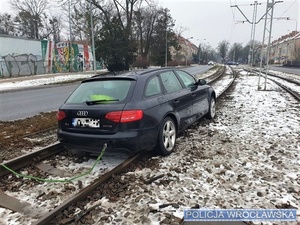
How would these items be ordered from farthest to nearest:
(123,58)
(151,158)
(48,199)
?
(123,58)
(151,158)
(48,199)

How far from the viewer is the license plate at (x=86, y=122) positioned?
399cm

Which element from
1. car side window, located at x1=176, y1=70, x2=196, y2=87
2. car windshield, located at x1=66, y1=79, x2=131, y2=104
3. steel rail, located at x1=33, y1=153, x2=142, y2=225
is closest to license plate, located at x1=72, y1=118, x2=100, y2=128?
car windshield, located at x1=66, y1=79, x2=131, y2=104

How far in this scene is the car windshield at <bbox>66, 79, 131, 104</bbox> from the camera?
13.5ft

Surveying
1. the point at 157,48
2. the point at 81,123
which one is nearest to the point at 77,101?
the point at 81,123

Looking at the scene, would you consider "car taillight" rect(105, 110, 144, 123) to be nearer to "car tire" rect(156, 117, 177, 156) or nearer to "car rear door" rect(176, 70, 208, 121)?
"car tire" rect(156, 117, 177, 156)

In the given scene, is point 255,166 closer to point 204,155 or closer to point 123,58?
point 204,155

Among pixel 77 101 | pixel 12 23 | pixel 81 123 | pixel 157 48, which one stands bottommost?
pixel 81 123

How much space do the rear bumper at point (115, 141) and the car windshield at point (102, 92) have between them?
57 cm

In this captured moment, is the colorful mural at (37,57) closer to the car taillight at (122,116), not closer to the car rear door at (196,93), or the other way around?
the car rear door at (196,93)

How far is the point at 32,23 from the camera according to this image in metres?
57.9

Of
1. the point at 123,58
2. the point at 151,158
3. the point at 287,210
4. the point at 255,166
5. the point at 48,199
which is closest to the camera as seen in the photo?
the point at 287,210

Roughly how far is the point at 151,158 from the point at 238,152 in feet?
5.33

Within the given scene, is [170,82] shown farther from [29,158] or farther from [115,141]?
[29,158]

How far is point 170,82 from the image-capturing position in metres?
5.27
